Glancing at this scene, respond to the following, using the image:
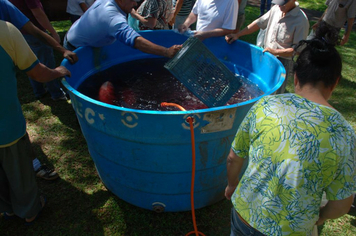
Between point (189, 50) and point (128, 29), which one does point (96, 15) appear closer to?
point (128, 29)

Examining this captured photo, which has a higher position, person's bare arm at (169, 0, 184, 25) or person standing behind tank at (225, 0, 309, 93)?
person standing behind tank at (225, 0, 309, 93)

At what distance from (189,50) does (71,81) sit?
1.25 metres

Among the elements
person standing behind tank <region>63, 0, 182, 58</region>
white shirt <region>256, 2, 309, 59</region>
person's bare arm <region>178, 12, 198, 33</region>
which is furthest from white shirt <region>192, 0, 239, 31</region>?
person standing behind tank <region>63, 0, 182, 58</region>

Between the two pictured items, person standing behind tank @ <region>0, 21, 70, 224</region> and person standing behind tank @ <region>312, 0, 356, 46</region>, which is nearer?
person standing behind tank @ <region>0, 21, 70, 224</region>

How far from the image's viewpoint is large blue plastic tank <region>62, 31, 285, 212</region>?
2.03 m

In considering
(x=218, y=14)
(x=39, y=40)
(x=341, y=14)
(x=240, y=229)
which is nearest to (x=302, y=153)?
(x=240, y=229)

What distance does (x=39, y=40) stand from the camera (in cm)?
386

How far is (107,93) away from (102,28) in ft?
2.16

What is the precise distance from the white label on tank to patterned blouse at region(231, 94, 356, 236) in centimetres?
61

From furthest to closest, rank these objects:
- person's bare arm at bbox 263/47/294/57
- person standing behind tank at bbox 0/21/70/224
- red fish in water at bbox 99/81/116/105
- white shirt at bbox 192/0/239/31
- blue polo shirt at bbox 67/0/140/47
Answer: white shirt at bbox 192/0/239/31, person's bare arm at bbox 263/47/294/57, red fish in water at bbox 99/81/116/105, blue polo shirt at bbox 67/0/140/47, person standing behind tank at bbox 0/21/70/224

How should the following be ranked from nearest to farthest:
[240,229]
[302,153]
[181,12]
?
[302,153] < [240,229] < [181,12]

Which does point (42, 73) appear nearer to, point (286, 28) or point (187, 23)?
point (187, 23)

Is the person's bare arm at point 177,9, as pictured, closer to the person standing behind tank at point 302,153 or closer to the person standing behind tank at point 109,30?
the person standing behind tank at point 109,30

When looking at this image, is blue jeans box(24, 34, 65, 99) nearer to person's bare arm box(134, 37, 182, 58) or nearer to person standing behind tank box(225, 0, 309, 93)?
person's bare arm box(134, 37, 182, 58)
